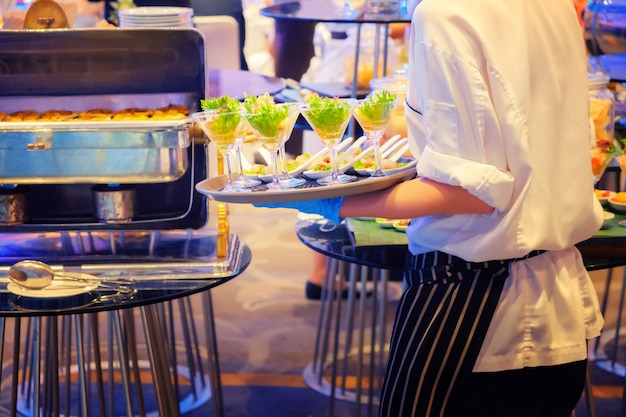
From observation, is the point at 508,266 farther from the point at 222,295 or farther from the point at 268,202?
the point at 222,295

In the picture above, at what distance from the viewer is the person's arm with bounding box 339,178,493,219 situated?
1.73 meters

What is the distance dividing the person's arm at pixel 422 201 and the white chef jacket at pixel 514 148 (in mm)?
29

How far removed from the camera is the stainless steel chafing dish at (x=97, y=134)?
2.25m

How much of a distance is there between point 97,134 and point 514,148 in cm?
105

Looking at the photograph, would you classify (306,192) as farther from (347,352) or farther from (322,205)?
(347,352)

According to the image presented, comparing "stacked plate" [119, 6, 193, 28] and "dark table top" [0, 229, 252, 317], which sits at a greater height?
"stacked plate" [119, 6, 193, 28]

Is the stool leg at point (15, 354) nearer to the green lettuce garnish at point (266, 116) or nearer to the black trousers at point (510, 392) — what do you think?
the green lettuce garnish at point (266, 116)

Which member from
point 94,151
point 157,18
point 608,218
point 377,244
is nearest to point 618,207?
point 608,218

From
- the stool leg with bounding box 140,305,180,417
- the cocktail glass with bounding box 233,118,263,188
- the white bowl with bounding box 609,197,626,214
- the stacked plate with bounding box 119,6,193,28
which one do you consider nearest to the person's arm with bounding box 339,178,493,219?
the cocktail glass with bounding box 233,118,263,188

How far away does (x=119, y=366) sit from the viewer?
3375 mm

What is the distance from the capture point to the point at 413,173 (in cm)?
202

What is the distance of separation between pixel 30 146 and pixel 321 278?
8.84ft

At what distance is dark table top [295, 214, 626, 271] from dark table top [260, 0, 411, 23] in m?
0.90

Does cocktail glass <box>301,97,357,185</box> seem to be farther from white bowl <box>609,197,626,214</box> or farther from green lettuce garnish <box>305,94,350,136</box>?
white bowl <box>609,197,626,214</box>
